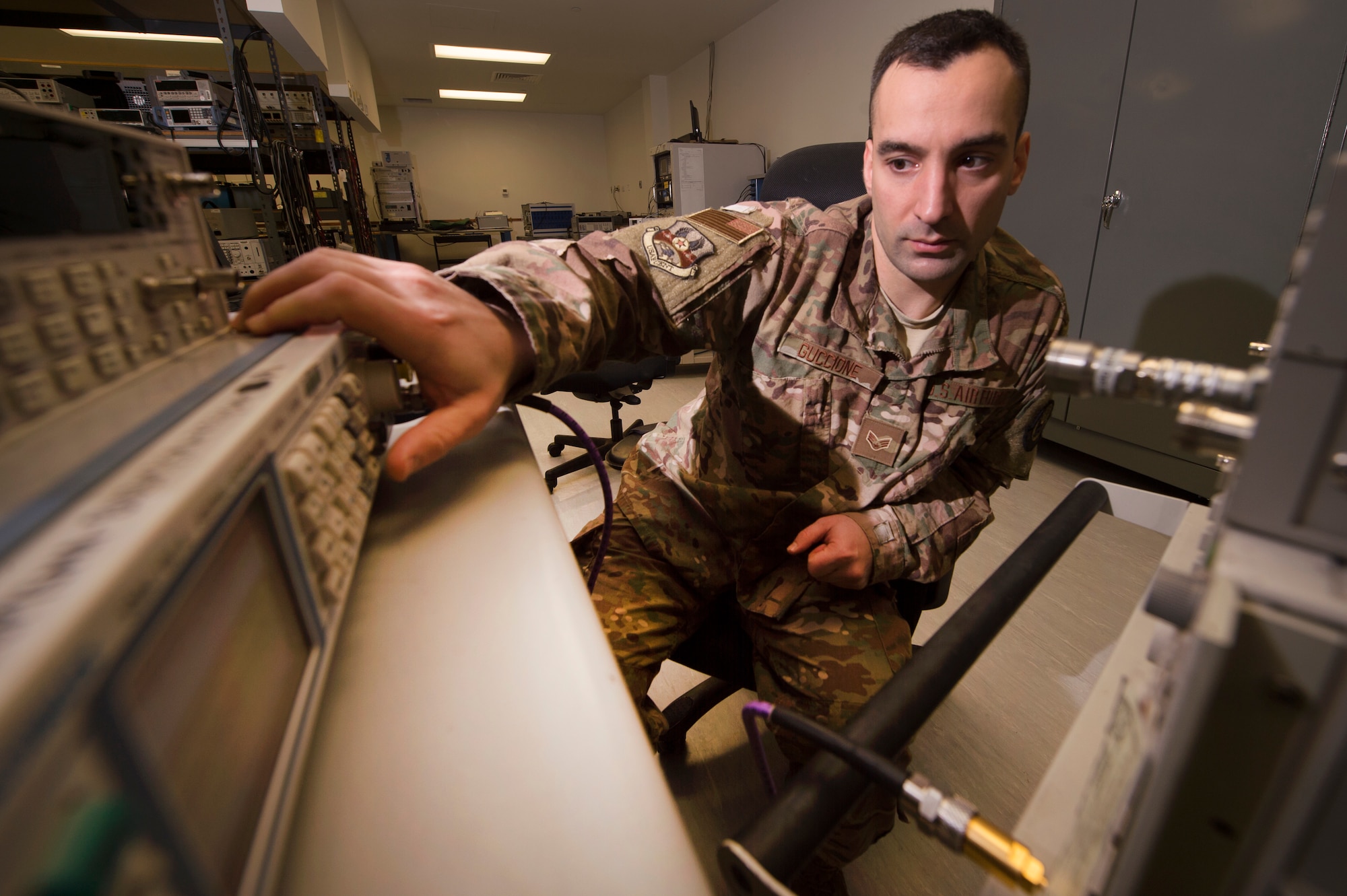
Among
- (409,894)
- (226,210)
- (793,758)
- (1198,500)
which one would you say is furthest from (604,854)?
(226,210)

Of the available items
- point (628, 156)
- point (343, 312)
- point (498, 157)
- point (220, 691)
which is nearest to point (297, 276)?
point (343, 312)

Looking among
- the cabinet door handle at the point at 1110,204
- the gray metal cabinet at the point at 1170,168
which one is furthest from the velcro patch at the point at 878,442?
the cabinet door handle at the point at 1110,204

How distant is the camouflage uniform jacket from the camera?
0.82m

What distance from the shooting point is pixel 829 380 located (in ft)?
2.91

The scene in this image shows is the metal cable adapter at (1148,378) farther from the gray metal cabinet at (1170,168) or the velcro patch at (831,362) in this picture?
the gray metal cabinet at (1170,168)

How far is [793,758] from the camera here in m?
0.76

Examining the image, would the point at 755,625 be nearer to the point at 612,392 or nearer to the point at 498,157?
the point at 612,392

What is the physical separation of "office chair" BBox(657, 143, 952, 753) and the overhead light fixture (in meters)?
6.75

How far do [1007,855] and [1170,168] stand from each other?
2214 mm

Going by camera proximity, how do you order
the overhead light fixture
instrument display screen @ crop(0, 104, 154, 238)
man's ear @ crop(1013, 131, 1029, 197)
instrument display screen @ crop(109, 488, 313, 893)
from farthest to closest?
the overhead light fixture
man's ear @ crop(1013, 131, 1029, 197)
instrument display screen @ crop(0, 104, 154, 238)
instrument display screen @ crop(109, 488, 313, 893)

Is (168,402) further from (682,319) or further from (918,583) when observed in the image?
(918,583)

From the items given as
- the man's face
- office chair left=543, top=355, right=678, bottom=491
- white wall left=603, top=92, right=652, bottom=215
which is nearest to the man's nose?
the man's face

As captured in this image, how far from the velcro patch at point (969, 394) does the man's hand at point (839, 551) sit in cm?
24

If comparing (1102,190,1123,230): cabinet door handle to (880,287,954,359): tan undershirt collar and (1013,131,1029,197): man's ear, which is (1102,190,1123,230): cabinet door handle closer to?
(1013,131,1029,197): man's ear
